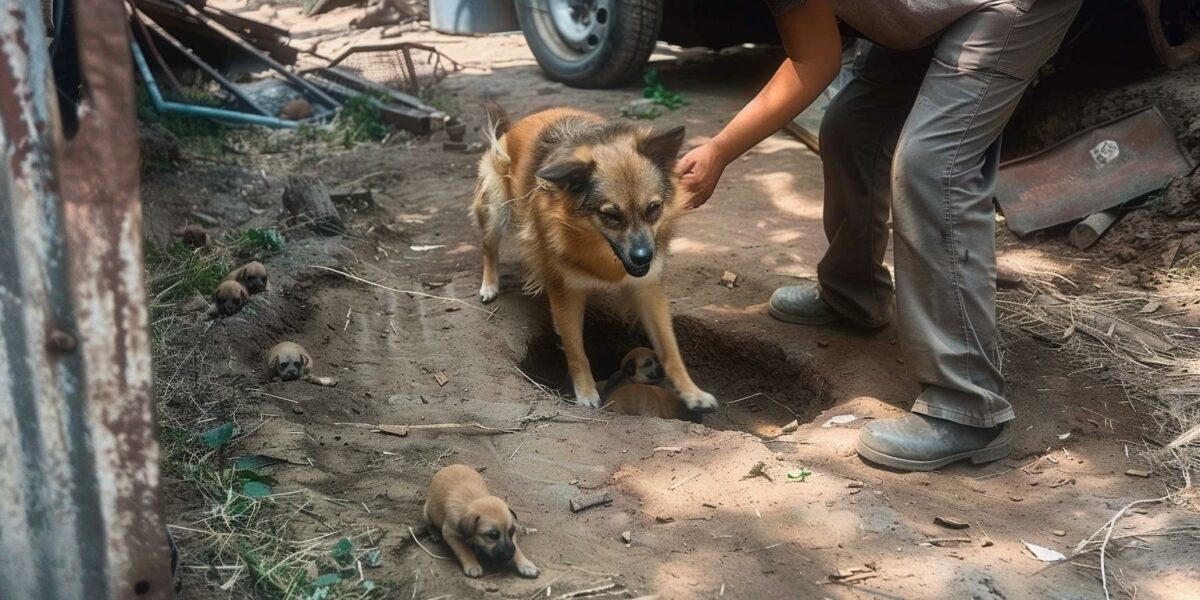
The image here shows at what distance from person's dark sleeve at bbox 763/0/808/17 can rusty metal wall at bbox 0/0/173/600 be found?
2.27 metres

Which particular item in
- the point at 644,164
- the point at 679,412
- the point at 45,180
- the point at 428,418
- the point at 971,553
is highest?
the point at 45,180

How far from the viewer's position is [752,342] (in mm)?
5062

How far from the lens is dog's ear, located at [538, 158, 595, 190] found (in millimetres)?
4207

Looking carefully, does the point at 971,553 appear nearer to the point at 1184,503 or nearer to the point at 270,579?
the point at 1184,503

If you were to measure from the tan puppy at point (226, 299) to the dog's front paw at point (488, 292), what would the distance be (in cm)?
130

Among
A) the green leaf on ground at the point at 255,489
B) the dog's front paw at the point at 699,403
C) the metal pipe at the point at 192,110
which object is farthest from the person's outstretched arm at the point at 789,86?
the metal pipe at the point at 192,110

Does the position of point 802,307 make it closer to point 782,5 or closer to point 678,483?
point 678,483

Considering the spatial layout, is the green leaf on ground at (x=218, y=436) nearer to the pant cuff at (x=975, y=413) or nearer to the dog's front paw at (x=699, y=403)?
the dog's front paw at (x=699, y=403)

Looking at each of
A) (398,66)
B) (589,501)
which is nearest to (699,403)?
(589,501)

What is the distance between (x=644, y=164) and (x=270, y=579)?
2445 millimetres

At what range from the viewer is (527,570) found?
2812 millimetres

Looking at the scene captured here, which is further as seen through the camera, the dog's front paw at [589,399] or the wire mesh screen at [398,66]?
the wire mesh screen at [398,66]

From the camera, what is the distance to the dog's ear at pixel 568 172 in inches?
166

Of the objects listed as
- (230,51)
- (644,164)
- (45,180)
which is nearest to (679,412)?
(644,164)
